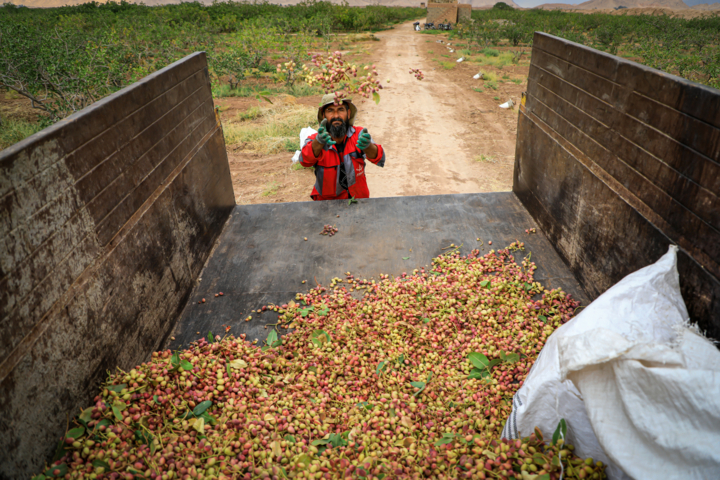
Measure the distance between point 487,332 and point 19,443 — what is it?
220 cm

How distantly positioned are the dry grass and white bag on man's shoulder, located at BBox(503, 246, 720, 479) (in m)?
8.19

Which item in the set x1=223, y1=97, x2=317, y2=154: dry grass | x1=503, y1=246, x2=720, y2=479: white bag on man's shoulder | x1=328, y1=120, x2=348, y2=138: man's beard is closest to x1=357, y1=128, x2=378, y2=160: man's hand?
x1=328, y1=120, x2=348, y2=138: man's beard

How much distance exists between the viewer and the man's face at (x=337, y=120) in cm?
392

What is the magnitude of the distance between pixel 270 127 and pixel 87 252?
28.7 feet

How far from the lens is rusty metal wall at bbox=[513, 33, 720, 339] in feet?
5.50

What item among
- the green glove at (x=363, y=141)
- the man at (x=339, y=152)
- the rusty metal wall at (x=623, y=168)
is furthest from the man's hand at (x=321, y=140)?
the rusty metal wall at (x=623, y=168)

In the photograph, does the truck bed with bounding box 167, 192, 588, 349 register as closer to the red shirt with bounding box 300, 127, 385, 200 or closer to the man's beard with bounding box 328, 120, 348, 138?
the red shirt with bounding box 300, 127, 385, 200

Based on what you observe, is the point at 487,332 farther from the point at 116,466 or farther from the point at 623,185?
the point at 116,466

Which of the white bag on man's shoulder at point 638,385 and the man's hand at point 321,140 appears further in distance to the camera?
the man's hand at point 321,140

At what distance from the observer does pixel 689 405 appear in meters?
1.27

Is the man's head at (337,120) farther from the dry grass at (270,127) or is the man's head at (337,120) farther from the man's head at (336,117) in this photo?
the dry grass at (270,127)

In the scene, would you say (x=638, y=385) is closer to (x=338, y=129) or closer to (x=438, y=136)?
(x=338, y=129)

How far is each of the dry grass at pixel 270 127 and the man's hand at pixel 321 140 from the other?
17.9 feet

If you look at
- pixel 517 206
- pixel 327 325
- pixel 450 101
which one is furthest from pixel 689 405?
pixel 450 101
